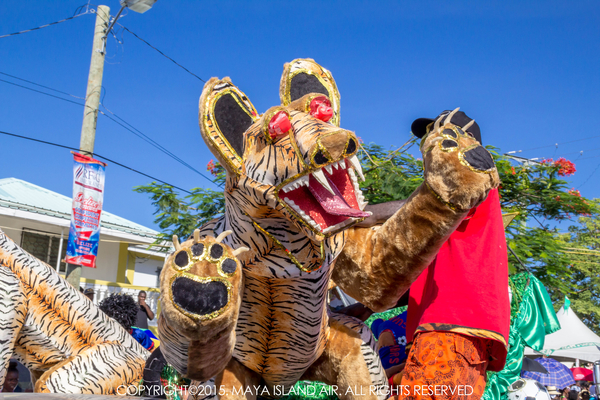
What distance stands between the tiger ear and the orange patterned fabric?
1.10 m

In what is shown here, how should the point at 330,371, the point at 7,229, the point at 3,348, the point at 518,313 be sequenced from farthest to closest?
the point at 7,229, the point at 518,313, the point at 3,348, the point at 330,371

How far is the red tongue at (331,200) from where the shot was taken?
1.72m

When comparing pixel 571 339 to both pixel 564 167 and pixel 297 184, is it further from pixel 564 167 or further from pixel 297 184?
pixel 297 184

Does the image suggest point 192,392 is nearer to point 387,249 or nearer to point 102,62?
point 387,249

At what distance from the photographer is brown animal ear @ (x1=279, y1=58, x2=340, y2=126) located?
241 cm

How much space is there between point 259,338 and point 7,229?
11.4 metres

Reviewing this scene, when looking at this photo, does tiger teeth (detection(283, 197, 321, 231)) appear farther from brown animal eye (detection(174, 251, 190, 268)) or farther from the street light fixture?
the street light fixture

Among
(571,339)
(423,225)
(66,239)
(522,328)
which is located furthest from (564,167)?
(66,239)

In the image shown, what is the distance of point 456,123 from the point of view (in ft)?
8.04

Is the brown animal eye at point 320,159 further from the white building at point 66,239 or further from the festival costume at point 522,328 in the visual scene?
the white building at point 66,239

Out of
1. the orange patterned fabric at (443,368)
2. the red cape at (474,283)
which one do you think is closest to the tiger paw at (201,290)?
the orange patterned fabric at (443,368)

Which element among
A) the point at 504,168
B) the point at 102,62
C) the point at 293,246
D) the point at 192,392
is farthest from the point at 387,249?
the point at 102,62

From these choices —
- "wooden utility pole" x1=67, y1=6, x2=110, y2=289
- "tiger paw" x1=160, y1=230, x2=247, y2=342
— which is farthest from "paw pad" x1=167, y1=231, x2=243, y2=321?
"wooden utility pole" x1=67, y1=6, x2=110, y2=289

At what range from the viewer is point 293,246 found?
1978 mm
